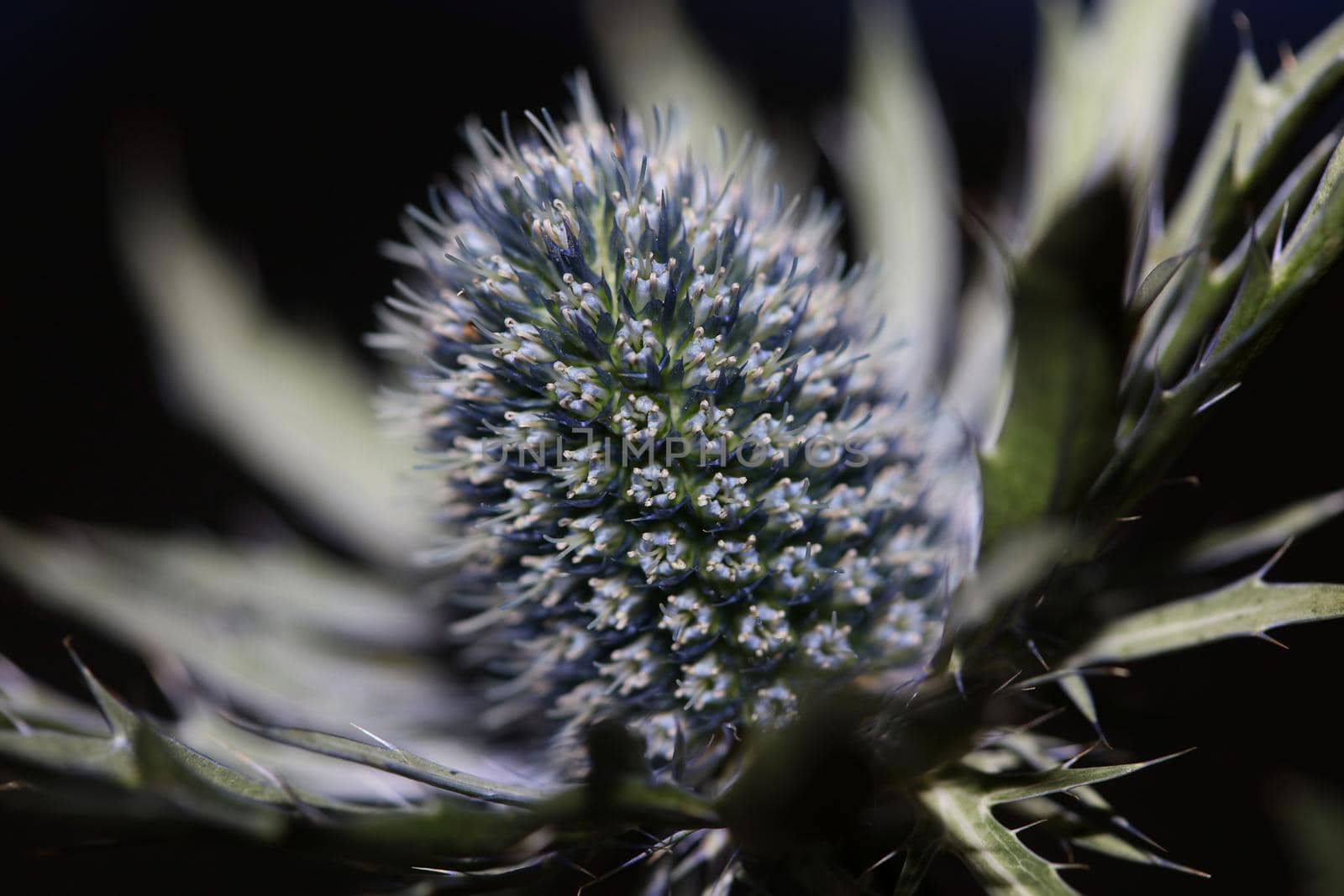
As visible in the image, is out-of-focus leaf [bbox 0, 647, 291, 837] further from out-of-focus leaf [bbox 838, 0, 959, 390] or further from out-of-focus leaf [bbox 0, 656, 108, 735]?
out-of-focus leaf [bbox 838, 0, 959, 390]

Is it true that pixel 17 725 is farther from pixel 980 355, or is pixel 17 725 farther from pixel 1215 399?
pixel 980 355

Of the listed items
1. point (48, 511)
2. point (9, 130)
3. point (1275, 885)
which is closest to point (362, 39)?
point (9, 130)

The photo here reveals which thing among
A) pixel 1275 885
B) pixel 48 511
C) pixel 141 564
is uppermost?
pixel 48 511

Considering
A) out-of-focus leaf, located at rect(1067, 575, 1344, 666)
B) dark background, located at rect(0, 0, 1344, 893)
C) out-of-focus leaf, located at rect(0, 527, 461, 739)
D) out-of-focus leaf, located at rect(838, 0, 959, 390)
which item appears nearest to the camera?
out-of-focus leaf, located at rect(1067, 575, 1344, 666)

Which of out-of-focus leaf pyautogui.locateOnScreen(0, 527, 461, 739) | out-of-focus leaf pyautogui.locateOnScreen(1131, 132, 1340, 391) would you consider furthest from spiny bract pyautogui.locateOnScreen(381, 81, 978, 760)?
out-of-focus leaf pyautogui.locateOnScreen(0, 527, 461, 739)

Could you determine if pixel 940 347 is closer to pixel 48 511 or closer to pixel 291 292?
pixel 291 292

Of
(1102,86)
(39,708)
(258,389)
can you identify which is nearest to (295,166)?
(258,389)
